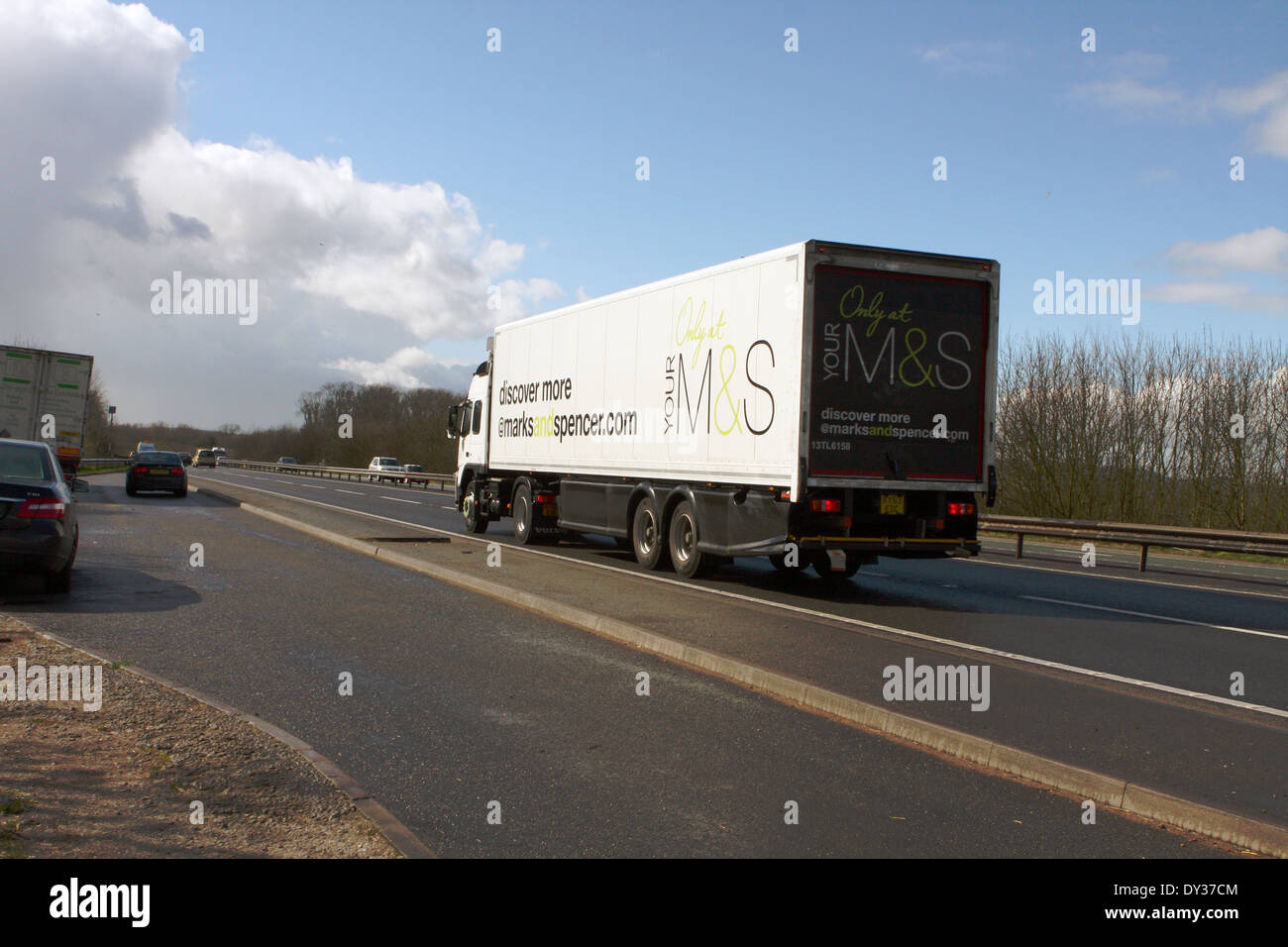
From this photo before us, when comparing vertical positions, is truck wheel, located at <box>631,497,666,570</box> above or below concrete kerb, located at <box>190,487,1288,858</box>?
above

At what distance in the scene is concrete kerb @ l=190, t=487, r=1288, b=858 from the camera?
4660 mm

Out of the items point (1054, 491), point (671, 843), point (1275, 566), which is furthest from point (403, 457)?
point (671, 843)

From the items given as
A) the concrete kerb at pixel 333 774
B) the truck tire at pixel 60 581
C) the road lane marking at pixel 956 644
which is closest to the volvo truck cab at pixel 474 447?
the road lane marking at pixel 956 644

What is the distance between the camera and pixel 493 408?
21141 mm

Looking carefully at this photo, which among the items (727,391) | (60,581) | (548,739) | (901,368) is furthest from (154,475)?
(548,739)

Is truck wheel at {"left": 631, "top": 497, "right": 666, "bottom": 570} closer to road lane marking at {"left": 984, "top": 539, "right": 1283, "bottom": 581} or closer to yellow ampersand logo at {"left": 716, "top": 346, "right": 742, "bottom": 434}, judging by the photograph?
yellow ampersand logo at {"left": 716, "top": 346, "right": 742, "bottom": 434}

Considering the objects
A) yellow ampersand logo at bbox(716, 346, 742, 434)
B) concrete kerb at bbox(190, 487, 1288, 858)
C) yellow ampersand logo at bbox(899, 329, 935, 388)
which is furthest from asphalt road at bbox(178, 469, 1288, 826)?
yellow ampersand logo at bbox(899, 329, 935, 388)

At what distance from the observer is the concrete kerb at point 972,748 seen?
4660 mm

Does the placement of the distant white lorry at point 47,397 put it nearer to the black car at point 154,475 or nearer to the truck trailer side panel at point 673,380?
the black car at point 154,475

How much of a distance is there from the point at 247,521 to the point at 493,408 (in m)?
6.35

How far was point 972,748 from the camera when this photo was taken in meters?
5.88

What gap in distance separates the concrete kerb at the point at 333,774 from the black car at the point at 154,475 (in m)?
26.2

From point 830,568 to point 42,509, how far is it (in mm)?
9243
